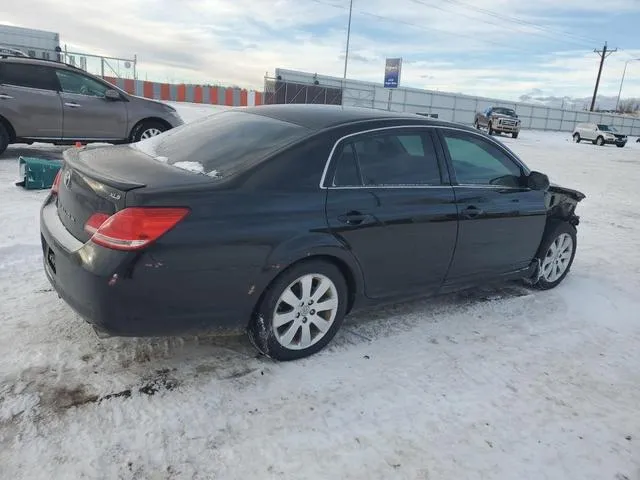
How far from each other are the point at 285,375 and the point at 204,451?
777mm

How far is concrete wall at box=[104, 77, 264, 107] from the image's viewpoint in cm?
3438

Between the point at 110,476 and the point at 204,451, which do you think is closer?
the point at 110,476

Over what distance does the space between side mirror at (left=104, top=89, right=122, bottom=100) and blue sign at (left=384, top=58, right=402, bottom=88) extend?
40.1 m

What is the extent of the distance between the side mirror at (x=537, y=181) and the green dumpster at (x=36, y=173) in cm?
571

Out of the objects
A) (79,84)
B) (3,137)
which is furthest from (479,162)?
(3,137)

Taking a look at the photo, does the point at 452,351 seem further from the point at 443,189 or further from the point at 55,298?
the point at 55,298

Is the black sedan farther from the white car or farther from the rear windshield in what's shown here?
the white car

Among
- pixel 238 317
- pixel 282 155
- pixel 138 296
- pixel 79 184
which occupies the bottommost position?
pixel 238 317

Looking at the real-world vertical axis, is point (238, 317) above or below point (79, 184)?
below

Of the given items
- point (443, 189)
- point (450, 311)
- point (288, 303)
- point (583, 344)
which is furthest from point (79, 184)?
point (583, 344)

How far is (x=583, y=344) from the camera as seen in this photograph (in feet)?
12.7

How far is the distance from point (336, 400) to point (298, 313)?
22.7 inches

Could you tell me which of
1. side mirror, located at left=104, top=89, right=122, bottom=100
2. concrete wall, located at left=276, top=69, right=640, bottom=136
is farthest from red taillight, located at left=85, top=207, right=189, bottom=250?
concrete wall, located at left=276, top=69, right=640, bottom=136

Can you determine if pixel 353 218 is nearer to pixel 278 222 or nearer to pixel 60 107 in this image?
pixel 278 222
